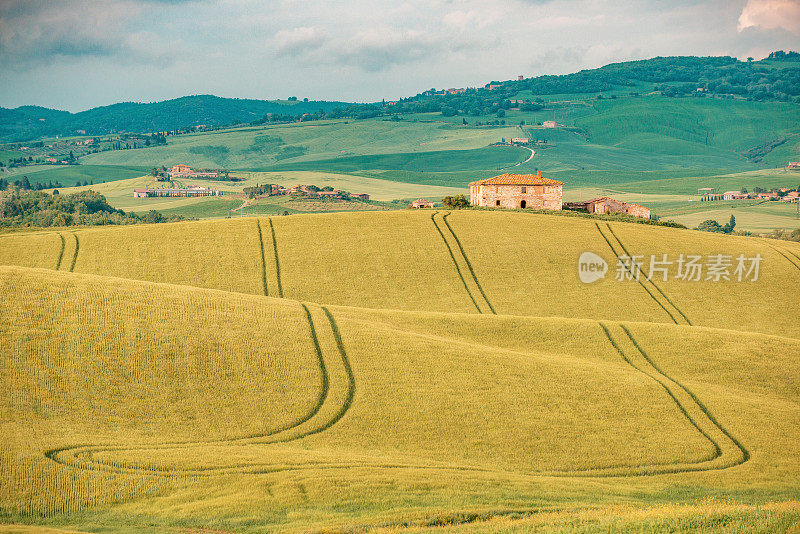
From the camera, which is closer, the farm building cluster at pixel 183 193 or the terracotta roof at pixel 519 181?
the terracotta roof at pixel 519 181

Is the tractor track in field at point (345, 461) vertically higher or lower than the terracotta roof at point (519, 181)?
lower

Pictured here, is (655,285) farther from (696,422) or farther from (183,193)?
(183,193)

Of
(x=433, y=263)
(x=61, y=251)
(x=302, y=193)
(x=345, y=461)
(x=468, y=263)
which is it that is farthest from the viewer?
(x=302, y=193)

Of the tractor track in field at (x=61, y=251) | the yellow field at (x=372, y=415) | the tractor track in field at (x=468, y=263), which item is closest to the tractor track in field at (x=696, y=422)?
the yellow field at (x=372, y=415)

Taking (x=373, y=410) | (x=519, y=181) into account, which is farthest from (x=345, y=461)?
(x=519, y=181)

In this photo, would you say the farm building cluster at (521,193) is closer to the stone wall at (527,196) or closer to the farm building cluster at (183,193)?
the stone wall at (527,196)

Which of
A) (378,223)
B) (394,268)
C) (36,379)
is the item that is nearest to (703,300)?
(394,268)
